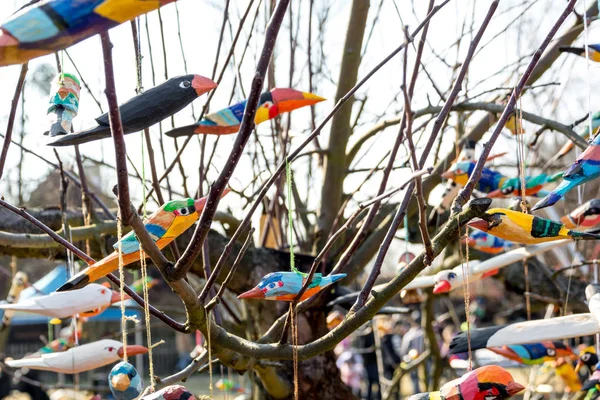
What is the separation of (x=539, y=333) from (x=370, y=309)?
0.58m

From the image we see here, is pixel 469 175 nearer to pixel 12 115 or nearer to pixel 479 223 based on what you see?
pixel 479 223

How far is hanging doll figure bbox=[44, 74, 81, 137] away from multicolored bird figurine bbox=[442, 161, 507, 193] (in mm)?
1223

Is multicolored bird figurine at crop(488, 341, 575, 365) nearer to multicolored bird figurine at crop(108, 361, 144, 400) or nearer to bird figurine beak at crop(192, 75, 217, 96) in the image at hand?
multicolored bird figurine at crop(108, 361, 144, 400)

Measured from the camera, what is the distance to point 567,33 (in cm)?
257

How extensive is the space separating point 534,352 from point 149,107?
1.63 m

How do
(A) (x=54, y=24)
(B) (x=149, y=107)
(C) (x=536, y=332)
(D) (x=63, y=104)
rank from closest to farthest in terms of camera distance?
(A) (x=54, y=24) < (B) (x=149, y=107) < (D) (x=63, y=104) < (C) (x=536, y=332)

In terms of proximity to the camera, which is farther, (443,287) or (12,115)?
(443,287)

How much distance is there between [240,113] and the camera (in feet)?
4.40

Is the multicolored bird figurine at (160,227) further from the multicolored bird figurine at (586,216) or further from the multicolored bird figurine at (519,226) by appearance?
the multicolored bird figurine at (586,216)

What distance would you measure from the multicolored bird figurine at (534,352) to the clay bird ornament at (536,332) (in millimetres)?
389

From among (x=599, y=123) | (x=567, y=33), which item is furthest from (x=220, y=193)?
(x=567, y=33)

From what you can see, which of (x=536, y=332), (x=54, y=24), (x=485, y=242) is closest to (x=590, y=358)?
(x=485, y=242)

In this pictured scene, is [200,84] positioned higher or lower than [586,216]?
higher

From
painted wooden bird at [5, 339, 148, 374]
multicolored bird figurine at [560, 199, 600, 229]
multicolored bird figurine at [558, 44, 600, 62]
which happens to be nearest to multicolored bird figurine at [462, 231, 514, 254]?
multicolored bird figurine at [560, 199, 600, 229]
